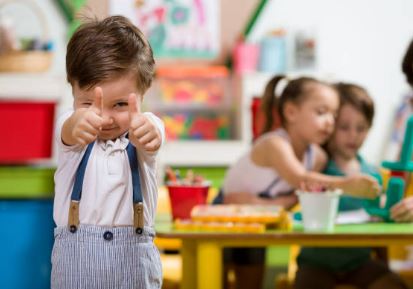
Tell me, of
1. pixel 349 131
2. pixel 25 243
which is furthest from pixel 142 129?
pixel 25 243

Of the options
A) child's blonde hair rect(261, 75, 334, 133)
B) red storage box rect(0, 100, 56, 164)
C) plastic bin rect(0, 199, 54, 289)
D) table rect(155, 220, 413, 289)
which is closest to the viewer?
table rect(155, 220, 413, 289)

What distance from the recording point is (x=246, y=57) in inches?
132

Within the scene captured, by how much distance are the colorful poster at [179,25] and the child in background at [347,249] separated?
5.09 feet

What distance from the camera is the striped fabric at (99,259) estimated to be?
3.20ft

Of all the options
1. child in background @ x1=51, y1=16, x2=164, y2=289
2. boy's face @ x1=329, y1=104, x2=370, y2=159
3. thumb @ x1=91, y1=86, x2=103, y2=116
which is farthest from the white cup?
thumb @ x1=91, y1=86, x2=103, y2=116

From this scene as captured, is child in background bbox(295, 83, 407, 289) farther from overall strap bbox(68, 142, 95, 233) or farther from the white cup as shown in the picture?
overall strap bbox(68, 142, 95, 233)

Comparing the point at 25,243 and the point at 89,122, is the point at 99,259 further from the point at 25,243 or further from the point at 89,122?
the point at 25,243

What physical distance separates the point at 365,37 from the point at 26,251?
2.21 meters

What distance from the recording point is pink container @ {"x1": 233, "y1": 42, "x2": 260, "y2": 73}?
3350 mm

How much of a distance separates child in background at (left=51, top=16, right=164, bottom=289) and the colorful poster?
235 cm

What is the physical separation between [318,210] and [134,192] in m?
0.59

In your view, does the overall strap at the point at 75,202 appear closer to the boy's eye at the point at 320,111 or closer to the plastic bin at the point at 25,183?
the boy's eye at the point at 320,111

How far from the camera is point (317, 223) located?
149 cm

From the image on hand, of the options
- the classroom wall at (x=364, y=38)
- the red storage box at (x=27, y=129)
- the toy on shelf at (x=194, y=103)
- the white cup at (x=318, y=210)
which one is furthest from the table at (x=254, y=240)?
the classroom wall at (x=364, y=38)
